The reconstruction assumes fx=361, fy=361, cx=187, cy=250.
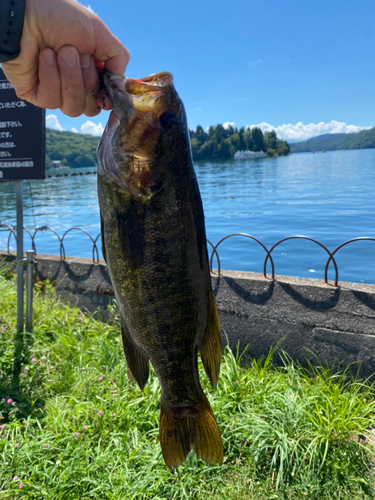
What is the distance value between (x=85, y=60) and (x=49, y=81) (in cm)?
21

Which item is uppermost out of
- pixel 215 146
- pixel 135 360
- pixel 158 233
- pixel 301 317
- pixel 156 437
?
pixel 215 146

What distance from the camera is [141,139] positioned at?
1.70m

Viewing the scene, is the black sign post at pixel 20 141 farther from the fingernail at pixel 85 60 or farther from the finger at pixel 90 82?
the fingernail at pixel 85 60

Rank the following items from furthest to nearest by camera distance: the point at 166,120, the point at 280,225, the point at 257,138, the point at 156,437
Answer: the point at 257,138
the point at 280,225
the point at 156,437
the point at 166,120

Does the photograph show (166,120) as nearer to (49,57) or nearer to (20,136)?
(49,57)

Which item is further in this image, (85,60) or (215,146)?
(215,146)

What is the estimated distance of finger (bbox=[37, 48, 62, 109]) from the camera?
179 cm

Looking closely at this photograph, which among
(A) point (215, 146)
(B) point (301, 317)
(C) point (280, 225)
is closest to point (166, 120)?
(B) point (301, 317)

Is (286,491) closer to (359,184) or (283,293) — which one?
(283,293)

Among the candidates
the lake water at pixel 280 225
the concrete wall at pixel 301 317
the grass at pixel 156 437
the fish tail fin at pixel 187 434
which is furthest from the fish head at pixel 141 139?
the lake water at pixel 280 225

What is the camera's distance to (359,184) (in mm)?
28953

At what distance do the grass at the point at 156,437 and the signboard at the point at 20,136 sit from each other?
105 inches

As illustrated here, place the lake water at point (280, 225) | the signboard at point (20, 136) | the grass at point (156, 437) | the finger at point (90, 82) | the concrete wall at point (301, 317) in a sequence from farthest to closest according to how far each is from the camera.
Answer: the lake water at point (280, 225)
the signboard at point (20, 136)
the concrete wall at point (301, 317)
the grass at point (156, 437)
the finger at point (90, 82)

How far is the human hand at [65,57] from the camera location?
1698 millimetres
